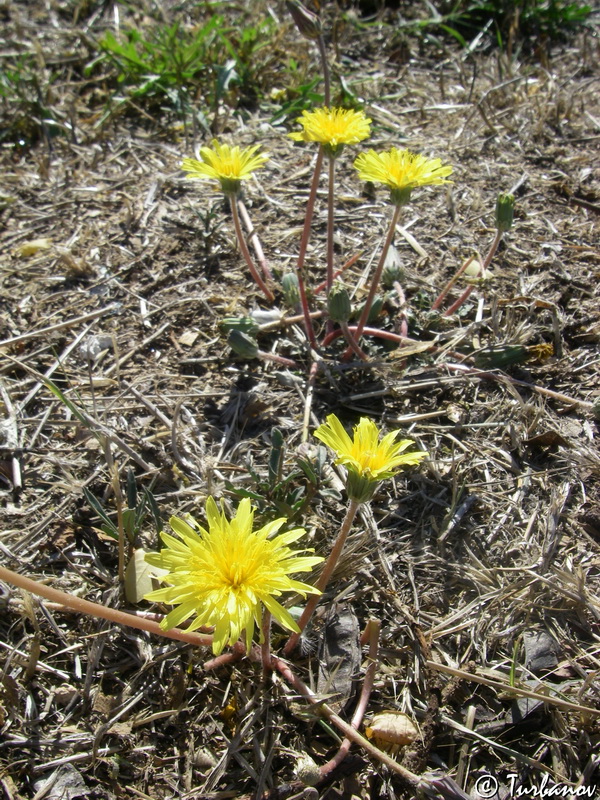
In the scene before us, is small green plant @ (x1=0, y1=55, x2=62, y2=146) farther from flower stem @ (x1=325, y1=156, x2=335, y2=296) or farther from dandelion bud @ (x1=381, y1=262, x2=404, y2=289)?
dandelion bud @ (x1=381, y1=262, x2=404, y2=289)

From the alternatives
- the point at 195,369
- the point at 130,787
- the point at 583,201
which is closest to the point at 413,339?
the point at 195,369

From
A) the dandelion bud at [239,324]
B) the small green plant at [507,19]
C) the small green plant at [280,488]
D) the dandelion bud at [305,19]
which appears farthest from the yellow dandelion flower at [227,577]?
the small green plant at [507,19]

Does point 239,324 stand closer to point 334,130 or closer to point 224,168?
point 224,168

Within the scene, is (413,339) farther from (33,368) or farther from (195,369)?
(33,368)

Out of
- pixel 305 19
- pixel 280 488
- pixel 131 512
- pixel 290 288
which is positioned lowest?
pixel 131 512

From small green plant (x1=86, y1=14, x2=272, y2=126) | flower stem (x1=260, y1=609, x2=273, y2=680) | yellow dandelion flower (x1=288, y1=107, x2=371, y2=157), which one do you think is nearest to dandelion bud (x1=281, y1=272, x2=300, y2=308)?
yellow dandelion flower (x1=288, y1=107, x2=371, y2=157)

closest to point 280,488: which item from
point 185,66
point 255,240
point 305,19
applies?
point 255,240
